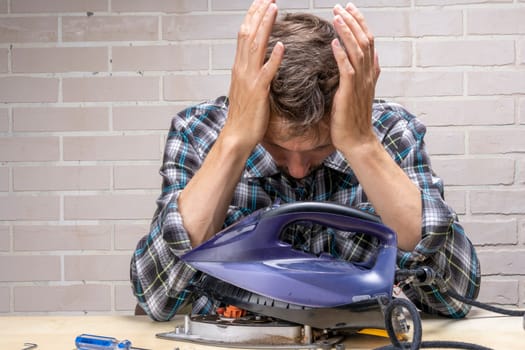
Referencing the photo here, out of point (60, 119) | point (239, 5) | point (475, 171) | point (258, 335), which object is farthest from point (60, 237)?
point (258, 335)

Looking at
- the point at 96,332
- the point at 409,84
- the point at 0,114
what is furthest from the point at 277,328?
the point at 0,114

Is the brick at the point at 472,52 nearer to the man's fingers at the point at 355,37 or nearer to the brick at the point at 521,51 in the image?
the brick at the point at 521,51

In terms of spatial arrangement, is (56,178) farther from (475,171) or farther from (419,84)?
(475,171)

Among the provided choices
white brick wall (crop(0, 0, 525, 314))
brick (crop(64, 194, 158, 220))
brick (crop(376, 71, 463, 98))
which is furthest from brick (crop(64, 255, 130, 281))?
brick (crop(376, 71, 463, 98))

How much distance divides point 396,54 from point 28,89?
3.31ft

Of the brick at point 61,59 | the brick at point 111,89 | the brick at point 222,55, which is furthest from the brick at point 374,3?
the brick at point 61,59

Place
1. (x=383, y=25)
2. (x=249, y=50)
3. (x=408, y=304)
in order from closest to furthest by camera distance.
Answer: (x=408, y=304)
(x=249, y=50)
(x=383, y=25)

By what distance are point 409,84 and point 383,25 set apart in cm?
17

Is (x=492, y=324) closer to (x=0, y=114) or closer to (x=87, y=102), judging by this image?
(x=87, y=102)

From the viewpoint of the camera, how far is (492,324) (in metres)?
0.98

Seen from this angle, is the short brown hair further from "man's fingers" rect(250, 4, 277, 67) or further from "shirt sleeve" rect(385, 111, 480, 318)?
"shirt sleeve" rect(385, 111, 480, 318)

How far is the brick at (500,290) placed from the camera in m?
1.90

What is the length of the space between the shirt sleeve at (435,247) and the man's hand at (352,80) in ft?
0.51

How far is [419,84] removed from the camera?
1.89 metres
